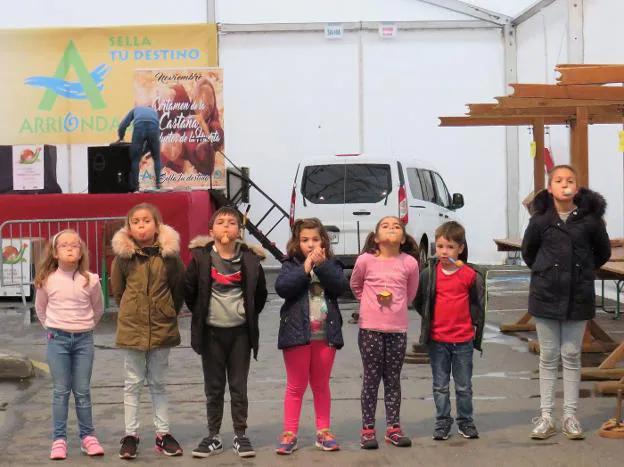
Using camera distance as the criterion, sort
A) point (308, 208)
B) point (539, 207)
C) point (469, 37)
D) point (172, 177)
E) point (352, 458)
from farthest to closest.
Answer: point (469, 37)
point (172, 177)
point (308, 208)
point (539, 207)
point (352, 458)

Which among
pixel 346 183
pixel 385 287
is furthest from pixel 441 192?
pixel 385 287

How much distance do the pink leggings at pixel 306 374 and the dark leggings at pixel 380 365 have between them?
0.74 feet

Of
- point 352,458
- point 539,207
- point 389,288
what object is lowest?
point 352,458

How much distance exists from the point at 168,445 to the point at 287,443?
27.2 inches

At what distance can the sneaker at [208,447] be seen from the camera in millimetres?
6406

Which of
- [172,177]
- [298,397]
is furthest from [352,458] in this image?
[172,177]

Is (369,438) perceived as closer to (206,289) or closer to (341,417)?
(341,417)

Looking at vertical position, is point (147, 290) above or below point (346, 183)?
below

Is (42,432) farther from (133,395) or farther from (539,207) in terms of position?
(539,207)

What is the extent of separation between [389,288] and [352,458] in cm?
101

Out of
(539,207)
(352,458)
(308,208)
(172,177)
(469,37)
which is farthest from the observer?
(469,37)

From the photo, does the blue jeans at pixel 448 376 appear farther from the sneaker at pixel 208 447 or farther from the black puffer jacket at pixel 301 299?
the sneaker at pixel 208 447

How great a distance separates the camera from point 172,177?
18.6 meters

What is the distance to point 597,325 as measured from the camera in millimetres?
10234
